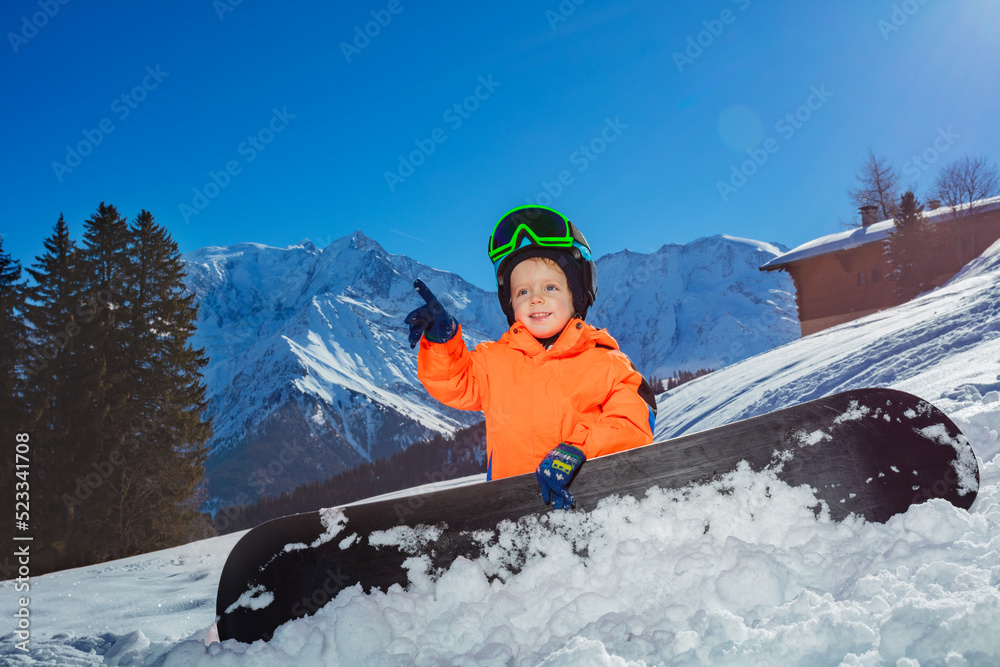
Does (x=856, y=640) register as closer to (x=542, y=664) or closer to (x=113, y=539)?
(x=542, y=664)

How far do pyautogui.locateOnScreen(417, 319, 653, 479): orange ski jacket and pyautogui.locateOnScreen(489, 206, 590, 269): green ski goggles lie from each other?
46cm

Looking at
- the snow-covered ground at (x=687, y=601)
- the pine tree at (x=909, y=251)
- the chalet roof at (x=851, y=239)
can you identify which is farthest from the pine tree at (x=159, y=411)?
the pine tree at (x=909, y=251)

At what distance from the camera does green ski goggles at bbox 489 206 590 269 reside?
2859mm

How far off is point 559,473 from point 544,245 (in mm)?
1217

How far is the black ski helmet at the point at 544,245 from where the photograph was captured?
287cm


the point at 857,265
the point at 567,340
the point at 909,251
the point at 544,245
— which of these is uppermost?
the point at 857,265

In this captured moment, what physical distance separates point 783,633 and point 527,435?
1.25 meters

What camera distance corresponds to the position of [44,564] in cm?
1558

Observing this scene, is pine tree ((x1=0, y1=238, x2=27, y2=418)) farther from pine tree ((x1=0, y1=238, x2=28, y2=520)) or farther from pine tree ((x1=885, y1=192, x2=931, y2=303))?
pine tree ((x1=885, y1=192, x2=931, y2=303))

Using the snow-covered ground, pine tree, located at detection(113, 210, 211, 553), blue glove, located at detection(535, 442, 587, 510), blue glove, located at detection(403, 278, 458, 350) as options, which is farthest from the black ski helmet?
pine tree, located at detection(113, 210, 211, 553)

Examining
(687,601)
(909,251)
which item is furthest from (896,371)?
(909,251)

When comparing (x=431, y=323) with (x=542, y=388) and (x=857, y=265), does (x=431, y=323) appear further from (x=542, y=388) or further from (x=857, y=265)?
(x=857, y=265)

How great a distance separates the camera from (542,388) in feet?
8.48

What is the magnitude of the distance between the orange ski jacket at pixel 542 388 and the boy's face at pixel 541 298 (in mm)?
147
